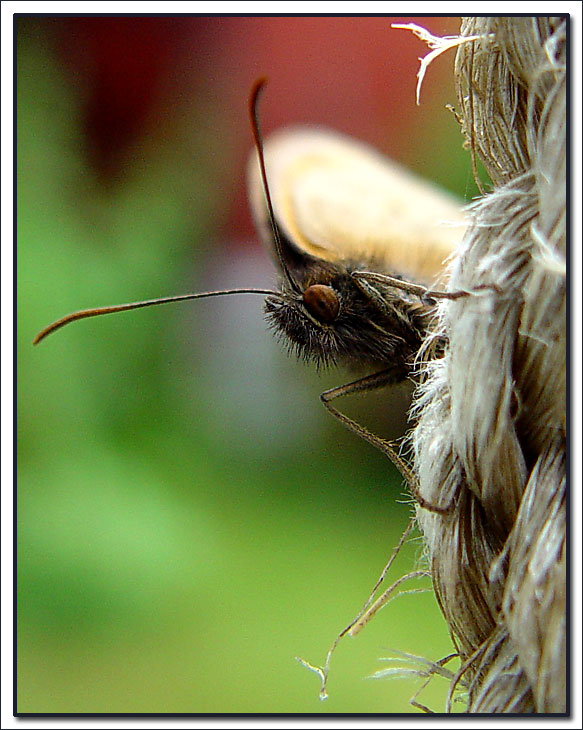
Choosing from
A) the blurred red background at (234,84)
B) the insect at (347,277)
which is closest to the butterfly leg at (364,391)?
the insect at (347,277)

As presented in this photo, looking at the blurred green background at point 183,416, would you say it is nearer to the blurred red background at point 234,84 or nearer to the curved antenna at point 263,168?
the blurred red background at point 234,84

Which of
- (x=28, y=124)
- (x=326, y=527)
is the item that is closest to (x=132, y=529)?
(x=326, y=527)

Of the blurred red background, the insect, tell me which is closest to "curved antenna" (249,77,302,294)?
the insect

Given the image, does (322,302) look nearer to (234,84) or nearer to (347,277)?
(347,277)

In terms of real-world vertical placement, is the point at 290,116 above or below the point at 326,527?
above

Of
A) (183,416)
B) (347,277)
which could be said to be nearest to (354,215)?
(347,277)

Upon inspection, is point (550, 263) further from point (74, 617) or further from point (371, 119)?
point (74, 617)
